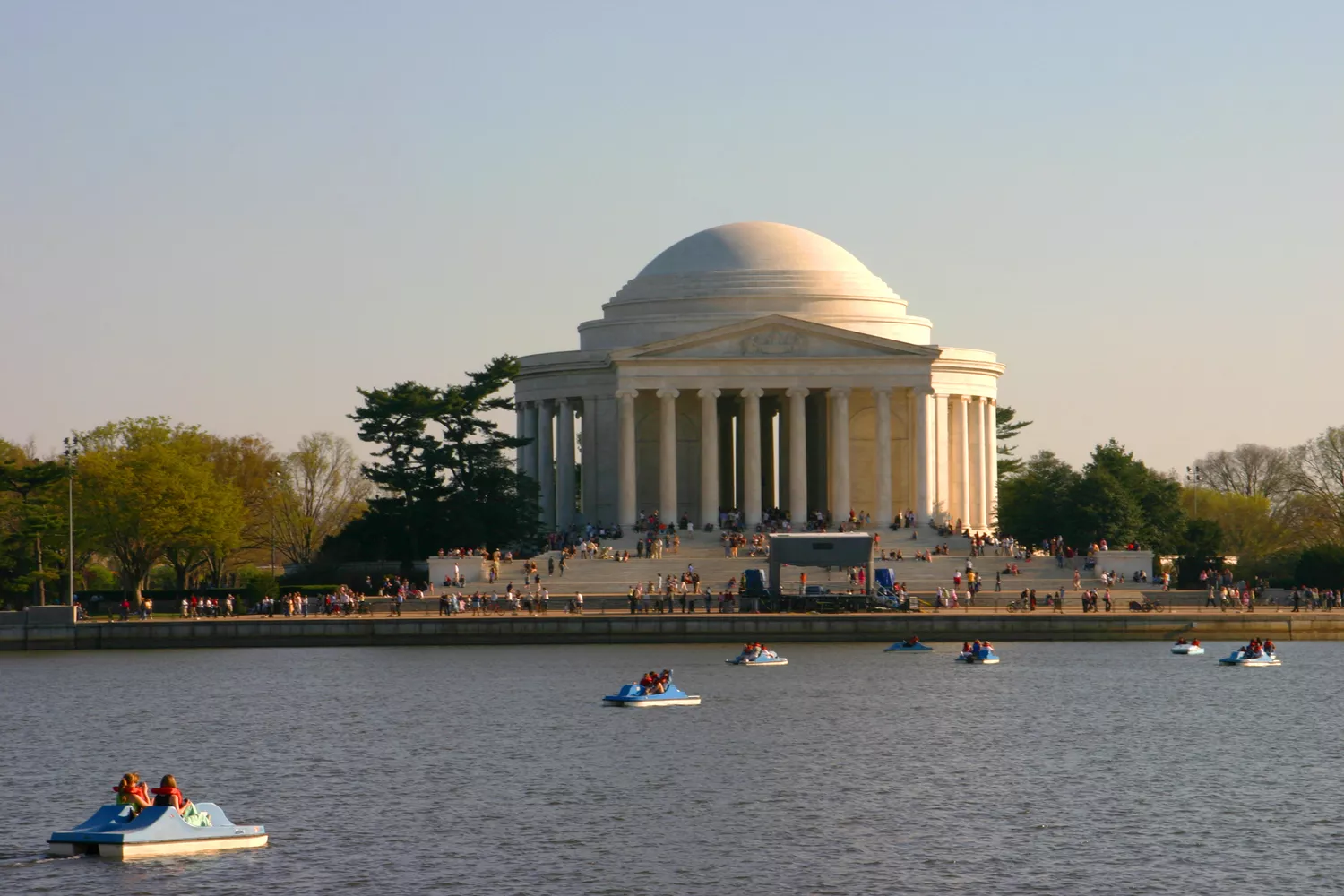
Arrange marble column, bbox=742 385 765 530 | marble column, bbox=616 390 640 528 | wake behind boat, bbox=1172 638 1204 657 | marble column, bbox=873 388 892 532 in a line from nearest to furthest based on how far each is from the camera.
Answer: wake behind boat, bbox=1172 638 1204 657
marble column, bbox=742 385 765 530
marble column, bbox=873 388 892 532
marble column, bbox=616 390 640 528

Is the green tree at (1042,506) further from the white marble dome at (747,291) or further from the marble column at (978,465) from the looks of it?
the white marble dome at (747,291)

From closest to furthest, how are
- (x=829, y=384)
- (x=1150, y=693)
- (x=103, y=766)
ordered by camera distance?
(x=103, y=766) → (x=1150, y=693) → (x=829, y=384)

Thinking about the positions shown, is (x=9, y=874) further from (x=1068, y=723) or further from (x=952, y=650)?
(x=952, y=650)

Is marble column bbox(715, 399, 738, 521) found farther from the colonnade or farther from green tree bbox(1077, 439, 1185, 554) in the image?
green tree bbox(1077, 439, 1185, 554)

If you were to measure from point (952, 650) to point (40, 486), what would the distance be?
170 ft

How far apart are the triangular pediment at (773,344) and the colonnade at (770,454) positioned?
6.60 ft

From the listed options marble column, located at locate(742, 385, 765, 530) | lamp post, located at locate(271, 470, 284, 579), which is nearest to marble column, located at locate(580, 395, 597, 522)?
marble column, located at locate(742, 385, 765, 530)

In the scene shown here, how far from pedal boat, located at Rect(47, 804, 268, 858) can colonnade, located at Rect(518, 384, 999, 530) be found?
8985 centimetres

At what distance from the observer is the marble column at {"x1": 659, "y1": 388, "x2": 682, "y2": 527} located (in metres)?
140

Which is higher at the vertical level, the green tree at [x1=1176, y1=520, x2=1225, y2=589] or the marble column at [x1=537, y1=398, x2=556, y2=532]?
the marble column at [x1=537, y1=398, x2=556, y2=532]

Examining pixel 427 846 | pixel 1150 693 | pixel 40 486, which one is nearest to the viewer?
pixel 427 846

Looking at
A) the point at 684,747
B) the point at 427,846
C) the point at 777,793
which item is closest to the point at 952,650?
the point at 684,747

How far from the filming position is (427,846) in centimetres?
4956

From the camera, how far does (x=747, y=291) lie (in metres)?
147
